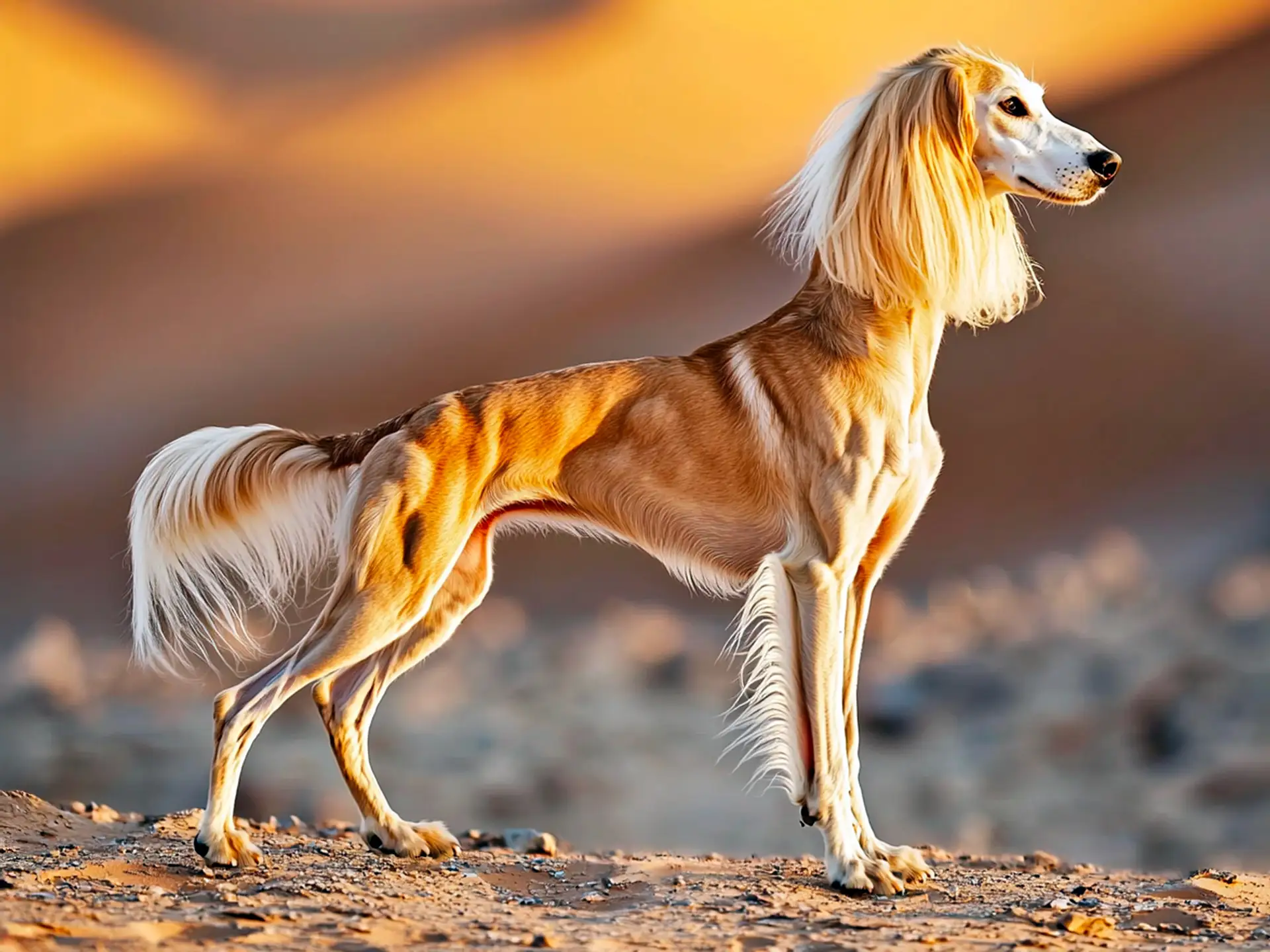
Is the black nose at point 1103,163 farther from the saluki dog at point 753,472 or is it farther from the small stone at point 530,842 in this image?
the small stone at point 530,842

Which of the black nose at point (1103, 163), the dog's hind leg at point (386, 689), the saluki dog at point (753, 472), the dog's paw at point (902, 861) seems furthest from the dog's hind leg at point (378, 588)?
the black nose at point (1103, 163)

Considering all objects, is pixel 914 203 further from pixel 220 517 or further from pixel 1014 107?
pixel 220 517

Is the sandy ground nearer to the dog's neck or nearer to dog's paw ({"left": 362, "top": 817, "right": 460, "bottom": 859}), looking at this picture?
dog's paw ({"left": 362, "top": 817, "right": 460, "bottom": 859})

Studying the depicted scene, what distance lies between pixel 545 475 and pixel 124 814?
3.03 meters

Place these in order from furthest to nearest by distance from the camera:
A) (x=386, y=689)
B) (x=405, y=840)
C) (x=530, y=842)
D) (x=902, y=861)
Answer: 1. (x=530, y=842)
2. (x=386, y=689)
3. (x=405, y=840)
4. (x=902, y=861)

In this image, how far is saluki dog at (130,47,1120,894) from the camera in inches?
189

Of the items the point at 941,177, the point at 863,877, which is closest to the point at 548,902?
the point at 863,877

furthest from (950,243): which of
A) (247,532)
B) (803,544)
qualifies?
(247,532)

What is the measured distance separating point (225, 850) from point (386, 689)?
3.17ft

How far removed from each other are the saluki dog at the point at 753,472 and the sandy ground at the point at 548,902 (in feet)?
1.03

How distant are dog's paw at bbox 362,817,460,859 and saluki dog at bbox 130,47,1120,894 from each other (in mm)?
10

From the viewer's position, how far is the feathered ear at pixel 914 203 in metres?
4.89

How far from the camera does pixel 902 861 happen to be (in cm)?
486

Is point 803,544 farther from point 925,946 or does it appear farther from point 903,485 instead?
point 925,946
